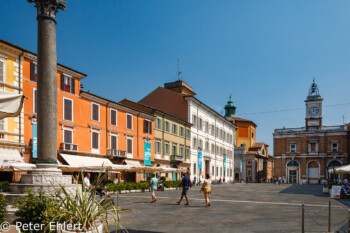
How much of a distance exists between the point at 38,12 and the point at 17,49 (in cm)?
1495

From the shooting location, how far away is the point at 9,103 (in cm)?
585

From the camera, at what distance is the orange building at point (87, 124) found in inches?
980

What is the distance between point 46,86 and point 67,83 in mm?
19031

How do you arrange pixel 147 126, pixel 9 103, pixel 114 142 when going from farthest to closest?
pixel 147 126, pixel 114 142, pixel 9 103

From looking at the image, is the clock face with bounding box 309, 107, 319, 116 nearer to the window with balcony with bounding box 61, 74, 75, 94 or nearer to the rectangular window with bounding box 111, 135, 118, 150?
the rectangular window with bounding box 111, 135, 118, 150

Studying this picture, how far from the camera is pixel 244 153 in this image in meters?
79.3

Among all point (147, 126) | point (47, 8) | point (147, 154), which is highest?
point (47, 8)

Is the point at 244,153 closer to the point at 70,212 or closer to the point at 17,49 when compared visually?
the point at 17,49

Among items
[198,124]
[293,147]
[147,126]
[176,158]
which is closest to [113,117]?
[147,126]

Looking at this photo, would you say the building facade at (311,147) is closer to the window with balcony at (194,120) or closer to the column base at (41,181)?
the window with balcony at (194,120)

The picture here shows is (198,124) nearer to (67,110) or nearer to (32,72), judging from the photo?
(67,110)

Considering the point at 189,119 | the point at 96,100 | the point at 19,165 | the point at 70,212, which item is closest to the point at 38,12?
the point at 70,212

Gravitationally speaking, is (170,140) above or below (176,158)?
above

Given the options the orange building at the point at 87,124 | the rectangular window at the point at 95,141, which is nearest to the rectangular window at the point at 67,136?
the orange building at the point at 87,124
